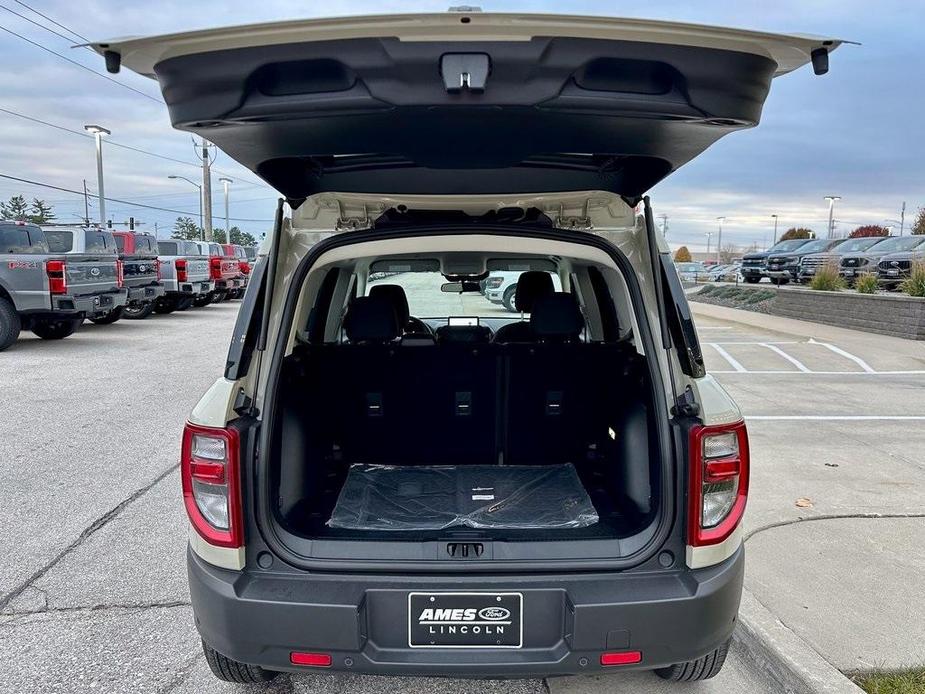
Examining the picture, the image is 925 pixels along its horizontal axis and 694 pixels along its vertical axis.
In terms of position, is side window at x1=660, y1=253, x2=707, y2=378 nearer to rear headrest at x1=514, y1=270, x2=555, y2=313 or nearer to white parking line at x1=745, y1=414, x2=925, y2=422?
rear headrest at x1=514, y1=270, x2=555, y2=313

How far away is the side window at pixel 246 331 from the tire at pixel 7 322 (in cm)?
1066

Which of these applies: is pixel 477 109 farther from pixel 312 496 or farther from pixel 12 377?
pixel 12 377

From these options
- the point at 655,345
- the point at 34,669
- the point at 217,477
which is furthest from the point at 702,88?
the point at 34,669

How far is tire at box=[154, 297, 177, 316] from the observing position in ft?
60.2

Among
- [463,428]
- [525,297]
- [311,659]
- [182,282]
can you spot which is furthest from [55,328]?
[311,659]

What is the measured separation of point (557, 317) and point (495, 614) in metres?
1.57

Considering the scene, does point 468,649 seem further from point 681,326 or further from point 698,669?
point 681,326

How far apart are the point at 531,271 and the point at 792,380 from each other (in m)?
6.07

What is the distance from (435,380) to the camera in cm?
338

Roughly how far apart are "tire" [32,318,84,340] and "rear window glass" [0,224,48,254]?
1699mm

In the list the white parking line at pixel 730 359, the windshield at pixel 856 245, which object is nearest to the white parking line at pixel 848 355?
the white parking line at pixel 730 359

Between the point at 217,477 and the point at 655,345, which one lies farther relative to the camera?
the point at 655,345

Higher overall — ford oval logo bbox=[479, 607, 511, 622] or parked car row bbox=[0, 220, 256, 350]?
parked car row bbox=[0, 220, 256, 350]

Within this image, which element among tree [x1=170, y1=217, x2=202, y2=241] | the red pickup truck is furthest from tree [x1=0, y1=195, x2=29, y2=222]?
the red pickup truck
